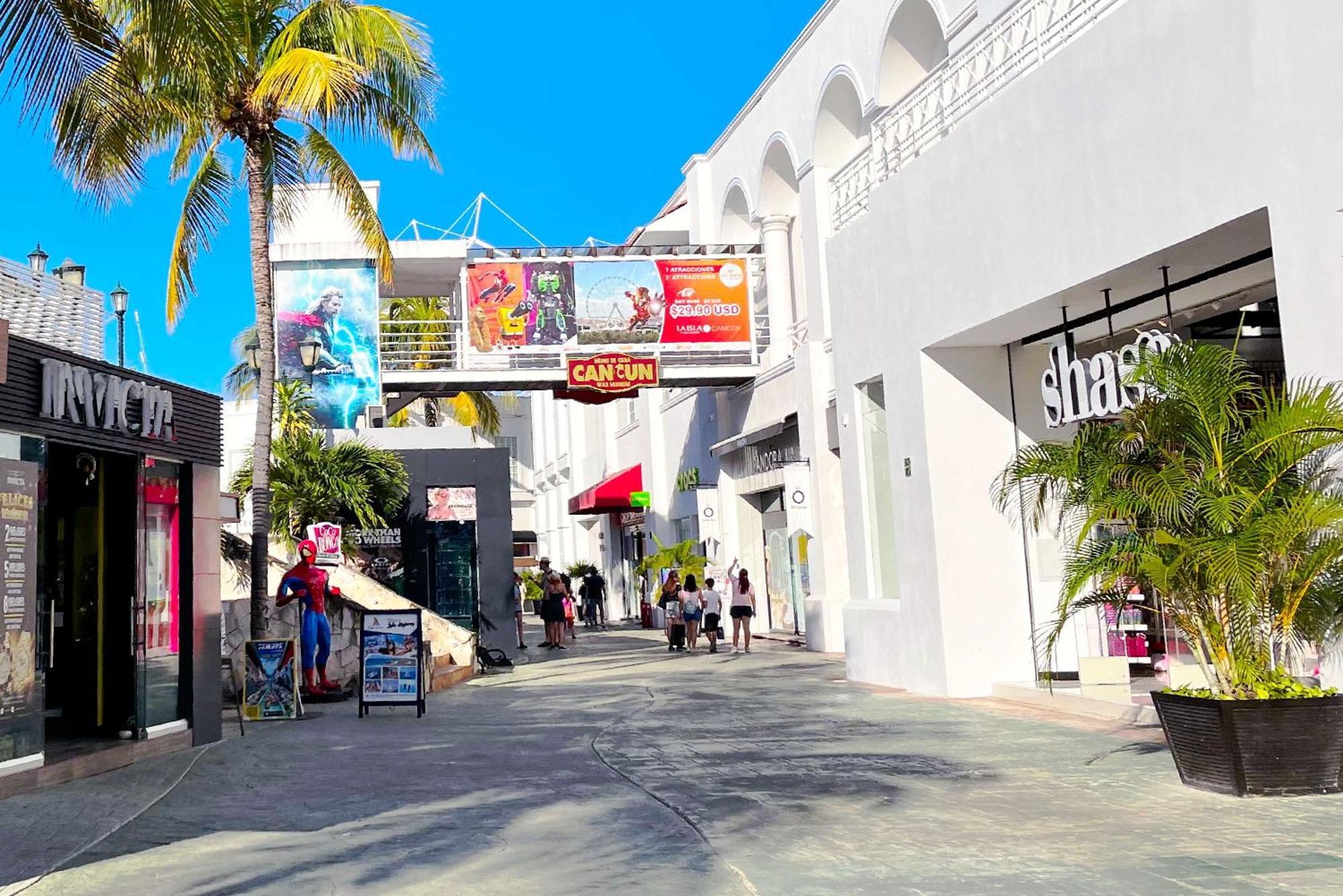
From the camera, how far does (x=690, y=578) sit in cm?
2520

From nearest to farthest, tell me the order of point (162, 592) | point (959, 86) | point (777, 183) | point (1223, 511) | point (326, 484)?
1. point (1223, 511)
2. point (162, 592)
3. point (959, 86)
4. point (326, 484)
5. point (777, 183)

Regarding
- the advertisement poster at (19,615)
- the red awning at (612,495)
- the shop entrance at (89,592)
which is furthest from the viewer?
the red awning at (612,495)

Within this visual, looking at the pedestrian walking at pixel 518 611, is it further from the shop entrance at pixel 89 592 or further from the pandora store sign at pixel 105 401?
the pandora store sign at pixel 105 401

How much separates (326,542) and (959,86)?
35.0 feet

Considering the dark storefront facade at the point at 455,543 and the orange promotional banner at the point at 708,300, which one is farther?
the orange promotional banner at the point at 708,300

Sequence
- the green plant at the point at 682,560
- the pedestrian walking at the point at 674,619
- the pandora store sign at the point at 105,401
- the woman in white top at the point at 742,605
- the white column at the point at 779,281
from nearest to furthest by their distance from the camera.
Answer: the pandora store sign at the point at 105,401
the woman in white top at the point at 742,605
the pedestrian walking at the point at 674,619
the white column at the point at 779,281
the green plant at the point at 682,560

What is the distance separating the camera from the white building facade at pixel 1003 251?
9047 millimetres

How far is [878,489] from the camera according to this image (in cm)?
1677

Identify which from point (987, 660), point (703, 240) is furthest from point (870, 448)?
Answer: point (703, 240)

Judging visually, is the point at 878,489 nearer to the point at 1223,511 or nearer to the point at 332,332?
the point at 1223,511

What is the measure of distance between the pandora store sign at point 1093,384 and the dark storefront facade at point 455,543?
46.9 feet

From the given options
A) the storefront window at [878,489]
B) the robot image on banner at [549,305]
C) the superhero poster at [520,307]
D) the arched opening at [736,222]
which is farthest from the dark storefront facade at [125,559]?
A: the arched opening at [736,222]

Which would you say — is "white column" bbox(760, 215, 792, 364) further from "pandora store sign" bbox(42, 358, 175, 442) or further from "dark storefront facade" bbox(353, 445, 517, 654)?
"pandora store sign" bbox(42, 358, 175, 442)

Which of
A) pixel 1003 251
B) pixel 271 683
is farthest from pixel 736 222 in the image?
pixel 271 683
